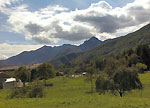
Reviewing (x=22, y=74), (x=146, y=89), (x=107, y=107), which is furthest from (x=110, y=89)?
(x=22, y=74)

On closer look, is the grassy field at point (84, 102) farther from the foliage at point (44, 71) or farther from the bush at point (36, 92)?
the foliage at point (44, 71)

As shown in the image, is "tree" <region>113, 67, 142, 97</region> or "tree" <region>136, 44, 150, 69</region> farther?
"tree" <region>136, 44, 150, 69</region>

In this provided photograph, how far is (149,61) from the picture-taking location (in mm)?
108125

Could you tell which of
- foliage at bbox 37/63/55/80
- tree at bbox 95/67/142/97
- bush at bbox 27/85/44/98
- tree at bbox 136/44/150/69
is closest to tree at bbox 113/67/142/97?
tree at bbox 95/67/142/97

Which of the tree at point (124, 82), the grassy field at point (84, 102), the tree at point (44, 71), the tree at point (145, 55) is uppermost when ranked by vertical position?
the tree at point (145, 55)

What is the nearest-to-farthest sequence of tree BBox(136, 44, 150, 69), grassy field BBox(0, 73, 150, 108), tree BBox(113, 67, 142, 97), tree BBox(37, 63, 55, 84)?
grassy field BBox(0, 73, 150, 108) < tree BBox(113, 67, 142, 97) < tree BBox(37, 63, 55, 84) < tree BBox(136, 44, 150, 69)

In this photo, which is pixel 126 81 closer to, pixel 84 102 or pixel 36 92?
pixel 84 102

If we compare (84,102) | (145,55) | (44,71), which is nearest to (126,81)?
(84,102)

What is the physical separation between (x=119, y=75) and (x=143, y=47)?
283 ft

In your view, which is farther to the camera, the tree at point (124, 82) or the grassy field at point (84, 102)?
the tree at point (124, 82)

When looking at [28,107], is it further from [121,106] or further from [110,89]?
[110,89]

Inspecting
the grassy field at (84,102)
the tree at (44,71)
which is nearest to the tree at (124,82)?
the grassy field at (84,102)

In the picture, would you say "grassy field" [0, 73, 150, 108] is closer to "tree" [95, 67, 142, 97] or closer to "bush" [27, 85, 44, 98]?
"tree" [95, 67, 142, 97]

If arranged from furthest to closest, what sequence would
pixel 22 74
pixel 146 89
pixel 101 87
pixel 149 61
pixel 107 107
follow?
pixel 149 61 → pixel 22 74 → pixel 146 89 → pixel 101 87 → pixel 107 107
